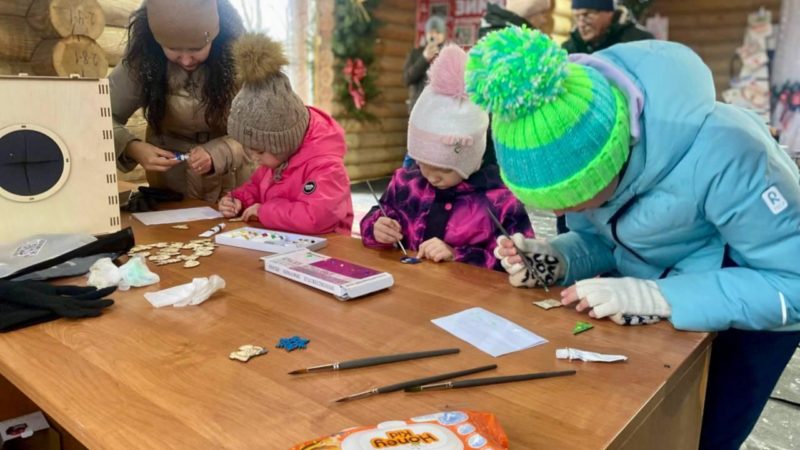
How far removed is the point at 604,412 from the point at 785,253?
510 millimetres

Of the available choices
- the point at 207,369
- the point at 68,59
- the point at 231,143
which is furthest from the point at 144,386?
the point at 68,59

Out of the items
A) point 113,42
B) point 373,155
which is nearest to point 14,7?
point 113,42

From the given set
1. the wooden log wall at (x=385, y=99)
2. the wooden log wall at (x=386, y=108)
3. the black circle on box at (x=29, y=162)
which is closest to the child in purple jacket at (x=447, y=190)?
the black circle on box at (x=29, y=162)

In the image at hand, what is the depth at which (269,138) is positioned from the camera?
1997mm

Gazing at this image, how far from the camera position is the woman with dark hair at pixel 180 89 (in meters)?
2.12

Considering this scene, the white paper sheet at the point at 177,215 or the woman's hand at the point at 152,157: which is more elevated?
the woman's hand at the point at 152,157

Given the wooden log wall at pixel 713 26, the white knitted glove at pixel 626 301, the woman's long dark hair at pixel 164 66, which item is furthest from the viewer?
the wooden log wall at pixel 713 26

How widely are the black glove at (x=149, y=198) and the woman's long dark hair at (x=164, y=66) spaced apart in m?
0.32

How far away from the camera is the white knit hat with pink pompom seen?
64.9 inches

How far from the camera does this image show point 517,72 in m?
0.96

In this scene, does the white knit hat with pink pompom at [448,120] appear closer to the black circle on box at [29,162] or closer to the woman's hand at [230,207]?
the woman's hand at [230,207]

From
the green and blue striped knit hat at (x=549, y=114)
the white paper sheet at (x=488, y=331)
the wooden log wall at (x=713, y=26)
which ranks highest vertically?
the wooden log wall at (x=713, y=26)

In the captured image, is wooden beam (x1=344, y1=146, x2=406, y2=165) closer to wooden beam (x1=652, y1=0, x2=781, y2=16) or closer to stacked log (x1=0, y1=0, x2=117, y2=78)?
wooden beam (x1=652, y1=0, x2=781, y2=16)

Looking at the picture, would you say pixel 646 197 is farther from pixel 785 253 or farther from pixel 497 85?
pixel 497 85
